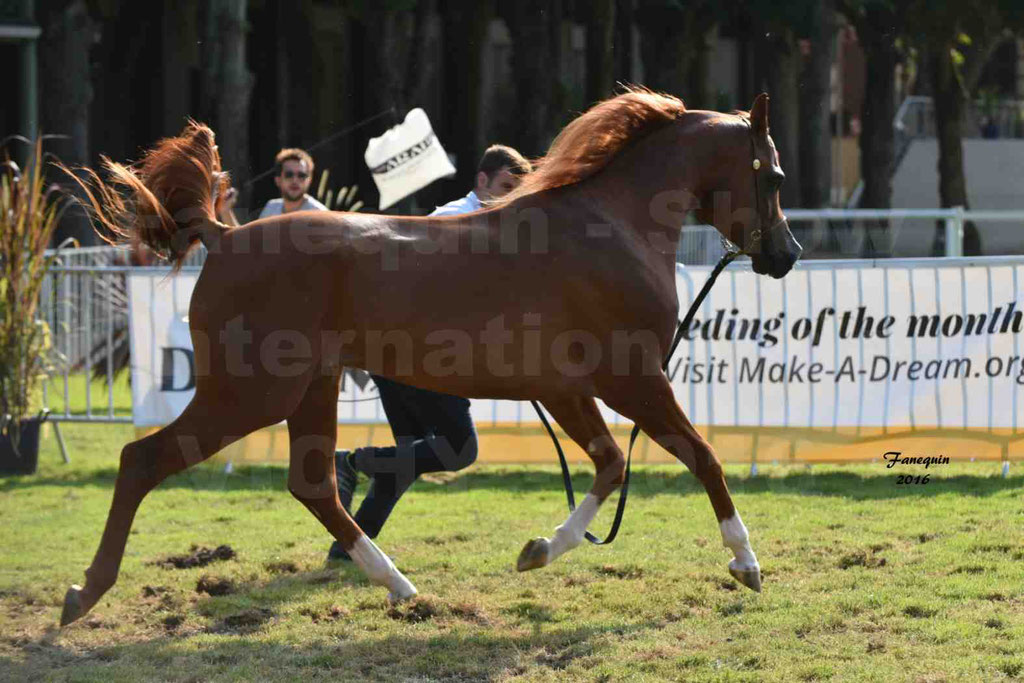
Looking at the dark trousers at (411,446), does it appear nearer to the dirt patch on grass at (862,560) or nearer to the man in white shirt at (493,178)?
the man in white shirt at (493,178)

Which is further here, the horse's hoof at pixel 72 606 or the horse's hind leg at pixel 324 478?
the horse's hind leg at pixel 324 478

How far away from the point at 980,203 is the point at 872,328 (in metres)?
22.3

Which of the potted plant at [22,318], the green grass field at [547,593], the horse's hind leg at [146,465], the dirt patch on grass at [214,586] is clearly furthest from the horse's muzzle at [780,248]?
the potted plant at [22,318]

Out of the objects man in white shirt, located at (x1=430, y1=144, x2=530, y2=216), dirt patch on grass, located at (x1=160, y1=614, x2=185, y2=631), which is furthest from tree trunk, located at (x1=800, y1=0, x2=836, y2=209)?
dirt patch on grass, located at (x1=160, y1=614, x2=185, y2=631)

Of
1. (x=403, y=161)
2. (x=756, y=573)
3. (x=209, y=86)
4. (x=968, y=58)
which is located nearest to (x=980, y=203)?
(x=968, y=58)

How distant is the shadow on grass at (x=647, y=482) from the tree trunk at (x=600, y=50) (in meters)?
12.3

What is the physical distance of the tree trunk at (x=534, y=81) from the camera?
19469mm

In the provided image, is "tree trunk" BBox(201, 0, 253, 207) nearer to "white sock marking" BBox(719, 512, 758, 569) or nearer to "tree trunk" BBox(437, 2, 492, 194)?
"tree trunk" BBox(437, 2, 492, 194)

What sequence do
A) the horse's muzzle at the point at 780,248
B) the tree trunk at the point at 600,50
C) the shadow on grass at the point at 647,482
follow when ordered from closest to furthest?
the horse's muzzle at the point at 780,248
the shadow on grass at the point at 647,482
the tree trunk at the point at 600,50

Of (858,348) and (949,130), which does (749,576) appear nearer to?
(858,348)

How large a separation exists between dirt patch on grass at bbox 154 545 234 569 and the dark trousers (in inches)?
27.3

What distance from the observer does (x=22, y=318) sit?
8.70 metres

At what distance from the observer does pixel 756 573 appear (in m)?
Answer: 5.10

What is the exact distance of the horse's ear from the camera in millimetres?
5098
